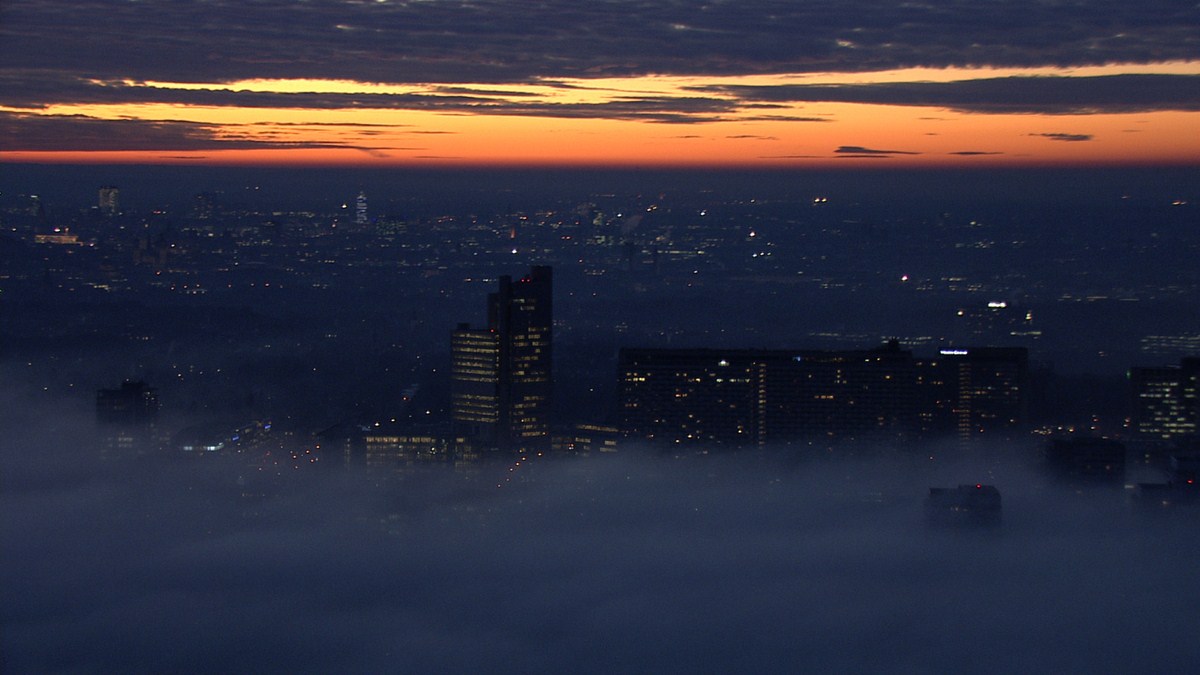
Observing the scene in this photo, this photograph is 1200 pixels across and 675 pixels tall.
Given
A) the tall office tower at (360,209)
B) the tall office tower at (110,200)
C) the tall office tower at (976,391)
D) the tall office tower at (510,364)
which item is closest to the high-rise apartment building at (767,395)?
the tall office tower at (976,391)

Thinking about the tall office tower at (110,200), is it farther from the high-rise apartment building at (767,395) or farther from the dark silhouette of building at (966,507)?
the dark silhouette of building at (966,507)

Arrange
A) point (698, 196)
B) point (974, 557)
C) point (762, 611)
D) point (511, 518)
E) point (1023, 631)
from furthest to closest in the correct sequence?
point (698, 196)
point (511, 518)
point (974, 557)
point (762, 611)
point (1023, 631)

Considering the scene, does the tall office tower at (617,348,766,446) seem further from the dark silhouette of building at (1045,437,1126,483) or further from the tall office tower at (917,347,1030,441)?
the dark silhouette of building at (1045,437,1126,483)

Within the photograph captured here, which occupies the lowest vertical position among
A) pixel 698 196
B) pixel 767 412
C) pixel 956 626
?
pixel 956 626

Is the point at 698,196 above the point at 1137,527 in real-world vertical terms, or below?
above

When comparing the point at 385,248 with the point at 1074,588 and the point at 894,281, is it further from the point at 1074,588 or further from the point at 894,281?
the point at 1074,588

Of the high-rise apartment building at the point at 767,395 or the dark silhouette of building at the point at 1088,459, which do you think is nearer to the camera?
the dark silhouette of building at the point at 1088,459

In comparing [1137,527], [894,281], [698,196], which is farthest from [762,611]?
[698,196]

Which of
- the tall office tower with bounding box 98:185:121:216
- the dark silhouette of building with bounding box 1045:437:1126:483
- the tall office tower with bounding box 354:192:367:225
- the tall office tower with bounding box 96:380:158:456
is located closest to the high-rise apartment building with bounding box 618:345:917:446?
the dark silhouette of building with bounding box 1045:437:1126:483
